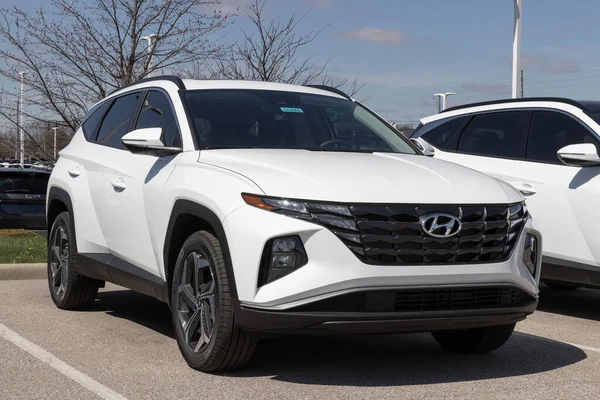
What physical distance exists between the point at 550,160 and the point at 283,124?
2926mm

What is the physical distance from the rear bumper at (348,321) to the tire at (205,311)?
170 millimetres

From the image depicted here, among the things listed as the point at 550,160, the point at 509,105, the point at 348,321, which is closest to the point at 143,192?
the point at 348,321

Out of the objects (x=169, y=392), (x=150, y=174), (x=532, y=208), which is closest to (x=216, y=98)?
(x=150, y=174)

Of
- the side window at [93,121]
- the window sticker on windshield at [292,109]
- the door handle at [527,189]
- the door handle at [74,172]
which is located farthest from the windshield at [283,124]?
the door handle at [527,189]

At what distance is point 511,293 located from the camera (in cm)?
560

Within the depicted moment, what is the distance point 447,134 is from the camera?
9727 millimetres

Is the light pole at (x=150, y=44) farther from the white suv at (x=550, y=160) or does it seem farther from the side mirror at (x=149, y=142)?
the side mirror at (x=149, y=142)

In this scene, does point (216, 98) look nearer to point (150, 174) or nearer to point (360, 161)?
point (150, 174)

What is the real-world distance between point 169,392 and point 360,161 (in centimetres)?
176

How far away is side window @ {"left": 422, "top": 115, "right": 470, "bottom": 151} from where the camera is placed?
378 inches

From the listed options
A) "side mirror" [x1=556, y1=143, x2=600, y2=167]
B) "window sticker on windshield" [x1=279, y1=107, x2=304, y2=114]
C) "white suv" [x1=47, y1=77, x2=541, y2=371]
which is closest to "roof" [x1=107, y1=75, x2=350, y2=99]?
"white suv" [x1=47, y1=77, x2=541, y2=371]

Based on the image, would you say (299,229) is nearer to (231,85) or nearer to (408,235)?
(408,235)

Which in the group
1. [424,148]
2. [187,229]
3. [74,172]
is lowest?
[187,229]

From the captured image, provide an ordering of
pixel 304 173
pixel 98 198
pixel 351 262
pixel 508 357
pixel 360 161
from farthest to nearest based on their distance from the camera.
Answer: pixel 98 198
pixel 508 357
pixel 360 161
pixel 304 173
pixel 351 262
